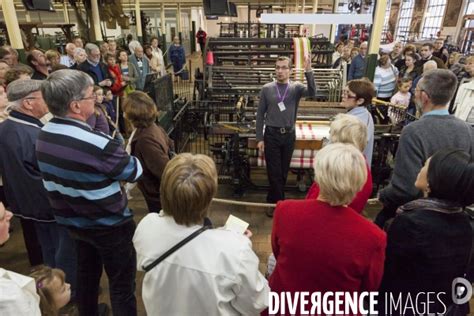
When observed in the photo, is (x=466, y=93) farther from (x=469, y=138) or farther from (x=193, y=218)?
(x=193, y=218)

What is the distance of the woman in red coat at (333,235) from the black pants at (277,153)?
1776 millimetres

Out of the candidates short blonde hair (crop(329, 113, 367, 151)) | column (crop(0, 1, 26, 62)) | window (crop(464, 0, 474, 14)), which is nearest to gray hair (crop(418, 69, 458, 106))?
short blonde hair (crop(329, 113, 367, 151))

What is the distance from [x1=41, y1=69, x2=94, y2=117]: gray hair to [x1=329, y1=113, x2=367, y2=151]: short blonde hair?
1.32 metres

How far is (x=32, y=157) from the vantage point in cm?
190

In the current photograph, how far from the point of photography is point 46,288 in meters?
1.32

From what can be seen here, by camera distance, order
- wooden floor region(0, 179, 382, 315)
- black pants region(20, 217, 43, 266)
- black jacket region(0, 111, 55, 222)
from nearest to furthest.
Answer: black jacket region(0, 111, 55, 222)
black pants region(20, 217, 43, 266)
wooden floor region(0, 179, 382, 315)

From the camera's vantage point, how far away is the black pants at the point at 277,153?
120 inches

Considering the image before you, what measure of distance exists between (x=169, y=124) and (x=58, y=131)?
117 inches

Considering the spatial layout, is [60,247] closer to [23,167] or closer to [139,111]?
[23,167]

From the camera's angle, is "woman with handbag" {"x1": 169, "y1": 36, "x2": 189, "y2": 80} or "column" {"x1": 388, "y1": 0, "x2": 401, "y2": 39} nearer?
"woman with handbag" {"x1": 169, "y1": 36, "x2": 189, "y2": 80}

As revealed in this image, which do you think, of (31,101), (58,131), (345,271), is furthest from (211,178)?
(31,101)

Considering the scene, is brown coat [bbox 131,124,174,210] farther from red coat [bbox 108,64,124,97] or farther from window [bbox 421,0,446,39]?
window [bbox 421,0,446,39]

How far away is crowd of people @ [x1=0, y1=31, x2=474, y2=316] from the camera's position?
3.46 ft

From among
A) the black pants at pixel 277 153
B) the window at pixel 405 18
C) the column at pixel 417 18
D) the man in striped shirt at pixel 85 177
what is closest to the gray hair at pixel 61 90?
the man in striped shirt at pixel 85 177
